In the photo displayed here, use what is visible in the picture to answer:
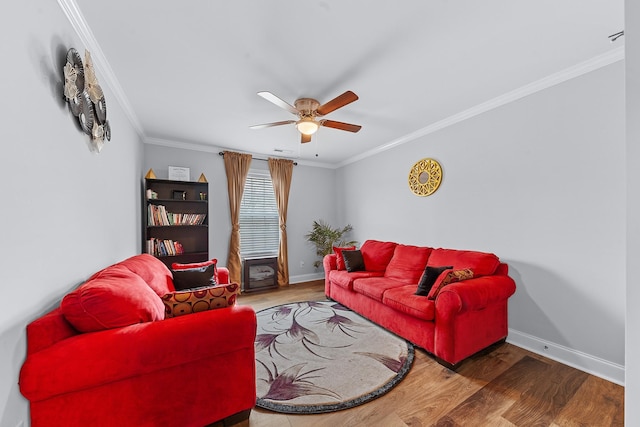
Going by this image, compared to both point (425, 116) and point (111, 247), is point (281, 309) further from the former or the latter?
point (425, 116)

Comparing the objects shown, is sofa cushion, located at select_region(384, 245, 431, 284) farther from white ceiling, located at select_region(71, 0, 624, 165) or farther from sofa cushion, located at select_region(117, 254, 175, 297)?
sofa cushion, located at select_region(117, 254, 175, 297)

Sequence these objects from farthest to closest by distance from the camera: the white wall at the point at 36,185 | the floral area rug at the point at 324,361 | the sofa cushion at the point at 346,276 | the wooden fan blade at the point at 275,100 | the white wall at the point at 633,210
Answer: the sofa cushion at the point at 346,276, the wooden fan blade at the point at 275,100, the floral area rug at the point at 324,361, the white wall at the point at 36,185, the white wall at the point at 633,210

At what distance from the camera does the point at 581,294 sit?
2268 mm

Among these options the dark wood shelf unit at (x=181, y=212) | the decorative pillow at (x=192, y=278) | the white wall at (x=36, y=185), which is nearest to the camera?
the white wall at (x=36, y=185)

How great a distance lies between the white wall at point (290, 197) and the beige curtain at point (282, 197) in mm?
168

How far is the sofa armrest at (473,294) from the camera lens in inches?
84.2

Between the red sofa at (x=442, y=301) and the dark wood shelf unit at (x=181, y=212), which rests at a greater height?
the dark wood shelf unit at (x=181, y=212)

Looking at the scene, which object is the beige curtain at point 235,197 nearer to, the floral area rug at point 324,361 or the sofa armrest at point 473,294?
the floral area rug at point 324,361

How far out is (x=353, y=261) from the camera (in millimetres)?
3846

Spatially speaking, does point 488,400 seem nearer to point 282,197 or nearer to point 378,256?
point 378,256

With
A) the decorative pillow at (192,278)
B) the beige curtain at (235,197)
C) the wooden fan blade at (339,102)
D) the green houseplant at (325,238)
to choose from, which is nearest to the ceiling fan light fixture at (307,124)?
the wooden fan blade at (339,102)

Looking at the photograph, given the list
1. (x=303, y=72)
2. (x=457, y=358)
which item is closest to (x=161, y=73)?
(x=303, y=72)

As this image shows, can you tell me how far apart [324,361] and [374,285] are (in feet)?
3.64

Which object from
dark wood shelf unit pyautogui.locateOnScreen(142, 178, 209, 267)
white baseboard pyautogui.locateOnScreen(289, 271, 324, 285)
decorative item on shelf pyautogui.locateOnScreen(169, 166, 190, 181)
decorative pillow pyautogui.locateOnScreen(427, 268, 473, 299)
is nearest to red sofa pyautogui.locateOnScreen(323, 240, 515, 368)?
decorative pillow pyautogui.locateOnScreen(427, 268, 473, 299)
